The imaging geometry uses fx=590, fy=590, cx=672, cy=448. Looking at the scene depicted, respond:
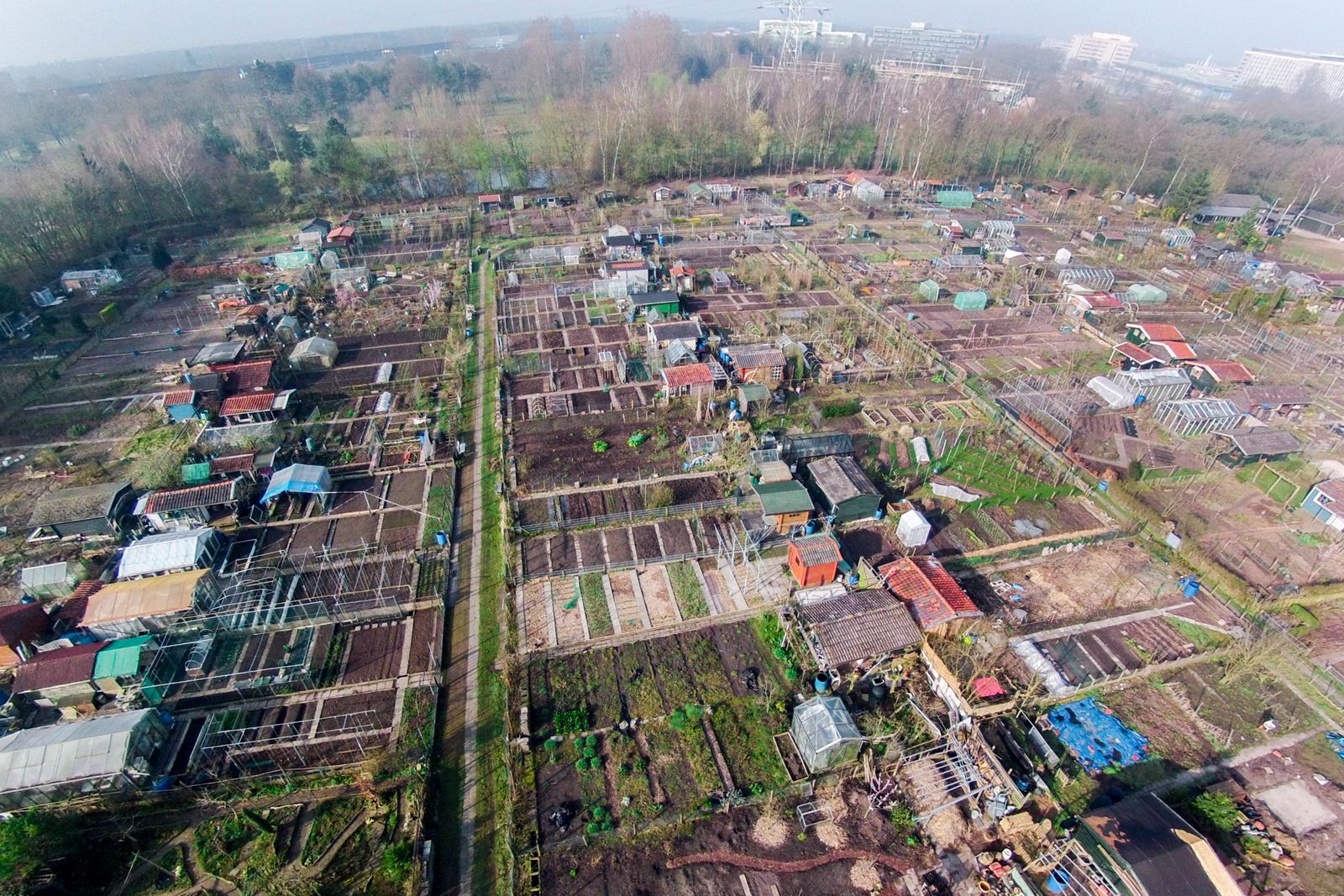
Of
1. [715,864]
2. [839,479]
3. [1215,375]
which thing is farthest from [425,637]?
[1215,375]

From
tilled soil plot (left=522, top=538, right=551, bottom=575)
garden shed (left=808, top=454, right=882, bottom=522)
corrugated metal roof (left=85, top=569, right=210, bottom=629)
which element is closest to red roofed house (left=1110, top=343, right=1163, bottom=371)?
garden shed (left=808, top=454, right=882, bottom=522)

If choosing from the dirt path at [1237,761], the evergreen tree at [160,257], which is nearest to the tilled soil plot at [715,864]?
the dirt path at [1237,761]

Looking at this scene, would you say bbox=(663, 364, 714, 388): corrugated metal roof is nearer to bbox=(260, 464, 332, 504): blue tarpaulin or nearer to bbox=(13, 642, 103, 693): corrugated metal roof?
bbox=(260, 464, 332, 504): blue tarpaulin

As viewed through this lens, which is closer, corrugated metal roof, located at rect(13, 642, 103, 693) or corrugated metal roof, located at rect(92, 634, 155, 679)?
corrugated metal roof, located at rect(13, 642, 103, 693)

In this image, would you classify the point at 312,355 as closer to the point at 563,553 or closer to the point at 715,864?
the point at 563,553

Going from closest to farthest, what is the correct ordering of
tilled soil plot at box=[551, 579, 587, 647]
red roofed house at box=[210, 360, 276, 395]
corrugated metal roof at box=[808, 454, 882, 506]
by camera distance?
tilled soil plot at box=[551, 579, 587, 647], corrugated metal roof at box=[808, 454, 882, 506], red roofed house at box=[210, 360, 276, 395]

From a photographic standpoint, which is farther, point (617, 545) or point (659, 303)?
point (659, 303)
